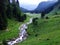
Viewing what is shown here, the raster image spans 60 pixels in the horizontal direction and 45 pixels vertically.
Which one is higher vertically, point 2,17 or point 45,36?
point 2,17

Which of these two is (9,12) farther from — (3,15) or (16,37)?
(16,37)

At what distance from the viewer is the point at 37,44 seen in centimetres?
6281

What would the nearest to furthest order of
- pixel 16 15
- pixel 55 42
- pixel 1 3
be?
pixel 55 42 → pixel 1 3 → pixel 16 15

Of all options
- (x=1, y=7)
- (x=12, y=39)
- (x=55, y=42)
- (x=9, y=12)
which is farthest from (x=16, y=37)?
(x=9, y=12)

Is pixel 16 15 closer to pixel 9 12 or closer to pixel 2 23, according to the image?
pixel 9 12

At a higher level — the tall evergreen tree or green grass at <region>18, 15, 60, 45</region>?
the tall evergreen tree

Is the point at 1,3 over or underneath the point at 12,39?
over

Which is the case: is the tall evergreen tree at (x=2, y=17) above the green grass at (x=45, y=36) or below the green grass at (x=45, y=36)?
above

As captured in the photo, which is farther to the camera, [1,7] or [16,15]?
[16,15]

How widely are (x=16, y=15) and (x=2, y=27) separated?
4971 centimetres

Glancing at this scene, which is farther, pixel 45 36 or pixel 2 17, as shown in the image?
pixel 2 17

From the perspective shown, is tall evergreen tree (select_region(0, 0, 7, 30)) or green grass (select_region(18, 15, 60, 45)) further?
tall evergreen tree (select_region(0, 0, 7, 30))

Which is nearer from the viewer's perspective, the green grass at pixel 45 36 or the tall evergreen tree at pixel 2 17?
the green grass at pixel 45 36

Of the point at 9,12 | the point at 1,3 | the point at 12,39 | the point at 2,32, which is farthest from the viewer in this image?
the point at 9,12
